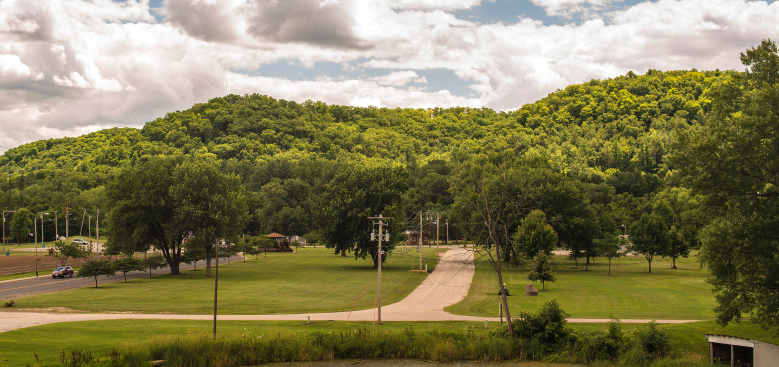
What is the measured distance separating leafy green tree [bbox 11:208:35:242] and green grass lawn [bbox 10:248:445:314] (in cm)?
6918

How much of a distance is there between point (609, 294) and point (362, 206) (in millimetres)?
32587

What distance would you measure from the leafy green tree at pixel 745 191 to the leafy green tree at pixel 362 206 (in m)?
46.6

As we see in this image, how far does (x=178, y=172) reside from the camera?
Answer: 65312 millimetres

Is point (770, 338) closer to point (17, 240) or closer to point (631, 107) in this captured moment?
point (17, 240)

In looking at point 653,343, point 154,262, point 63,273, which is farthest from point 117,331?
point 63,273

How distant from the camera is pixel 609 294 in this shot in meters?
48.7

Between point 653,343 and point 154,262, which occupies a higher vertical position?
point 154,262

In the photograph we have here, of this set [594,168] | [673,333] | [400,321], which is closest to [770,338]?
[673,333]

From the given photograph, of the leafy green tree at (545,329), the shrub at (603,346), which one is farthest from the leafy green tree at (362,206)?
the shrub at (603,346)

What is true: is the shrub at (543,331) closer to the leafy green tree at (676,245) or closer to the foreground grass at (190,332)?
the foreground grass at (190,332)

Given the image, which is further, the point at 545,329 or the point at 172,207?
the point at 172,207

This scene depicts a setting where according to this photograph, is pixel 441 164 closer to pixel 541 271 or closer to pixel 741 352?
pixel 541 271

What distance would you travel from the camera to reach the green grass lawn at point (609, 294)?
3906 centimetres

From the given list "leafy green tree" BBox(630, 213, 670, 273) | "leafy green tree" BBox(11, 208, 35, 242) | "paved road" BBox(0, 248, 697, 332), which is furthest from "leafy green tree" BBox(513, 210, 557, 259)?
"leafy green tree" BBox(11, 208, 35, 242)
